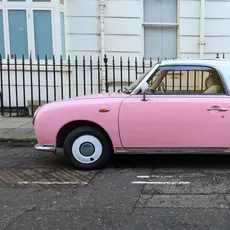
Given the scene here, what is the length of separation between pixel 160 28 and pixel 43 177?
7.58m

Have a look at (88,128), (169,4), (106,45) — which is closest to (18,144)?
(88,128)

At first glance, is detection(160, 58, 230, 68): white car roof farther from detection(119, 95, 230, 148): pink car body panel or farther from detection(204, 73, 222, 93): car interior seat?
detection(119, 95, 230, 148): pink car body panel

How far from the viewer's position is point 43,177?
5059 millimetres

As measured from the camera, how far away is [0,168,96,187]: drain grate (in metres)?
4.77

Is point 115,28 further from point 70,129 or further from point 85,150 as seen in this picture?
point 85,150

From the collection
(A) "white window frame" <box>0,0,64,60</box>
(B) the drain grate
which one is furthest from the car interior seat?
(A) "white window frame" <box>0,0,64,60</box>

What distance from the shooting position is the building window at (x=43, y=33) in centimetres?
998

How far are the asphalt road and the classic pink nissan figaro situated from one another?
378mm

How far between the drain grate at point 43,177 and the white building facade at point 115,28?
217 inches

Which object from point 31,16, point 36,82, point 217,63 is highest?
point 31,16

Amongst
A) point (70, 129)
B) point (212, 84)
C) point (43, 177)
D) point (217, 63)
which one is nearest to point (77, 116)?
point (70, 129)

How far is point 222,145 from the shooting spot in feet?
16.9

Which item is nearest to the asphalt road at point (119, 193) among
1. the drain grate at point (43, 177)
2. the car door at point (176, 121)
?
the drain grate at point (43, 177)

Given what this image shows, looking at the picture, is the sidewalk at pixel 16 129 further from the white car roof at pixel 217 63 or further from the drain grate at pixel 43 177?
the white car roof at pixel 217 63
